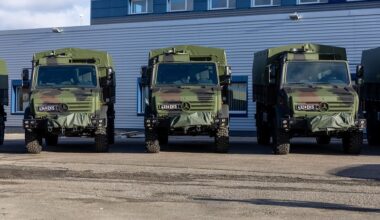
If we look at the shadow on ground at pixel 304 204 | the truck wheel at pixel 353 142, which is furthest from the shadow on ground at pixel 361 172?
the shadow on ground at pixel 304 204

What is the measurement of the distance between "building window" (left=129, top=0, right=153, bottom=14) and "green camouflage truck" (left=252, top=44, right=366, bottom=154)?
2411 centimetres

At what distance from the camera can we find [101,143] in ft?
56.0

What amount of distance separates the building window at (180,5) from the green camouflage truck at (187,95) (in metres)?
22.3

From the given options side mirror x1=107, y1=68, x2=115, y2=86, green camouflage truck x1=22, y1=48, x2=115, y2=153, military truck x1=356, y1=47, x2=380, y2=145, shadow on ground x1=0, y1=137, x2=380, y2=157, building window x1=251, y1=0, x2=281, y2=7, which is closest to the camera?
green camouflage truck x1=22, y1=48, x2=115, y2=153

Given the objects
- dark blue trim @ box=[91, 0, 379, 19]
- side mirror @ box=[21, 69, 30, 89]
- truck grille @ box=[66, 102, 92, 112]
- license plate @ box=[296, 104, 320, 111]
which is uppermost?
dark blue trim @ box=[91, 0, 379, 19]

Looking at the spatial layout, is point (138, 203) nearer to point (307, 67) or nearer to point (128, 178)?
point (128, 178)

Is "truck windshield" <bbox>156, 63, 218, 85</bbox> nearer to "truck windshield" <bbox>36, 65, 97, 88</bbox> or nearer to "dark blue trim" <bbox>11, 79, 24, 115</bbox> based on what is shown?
"truck windshield" <bbox>36, 65, 97, 88</bbox>

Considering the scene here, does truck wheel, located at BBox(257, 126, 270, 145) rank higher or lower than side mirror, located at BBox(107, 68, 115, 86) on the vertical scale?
lower

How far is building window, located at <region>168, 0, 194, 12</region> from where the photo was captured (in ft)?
130

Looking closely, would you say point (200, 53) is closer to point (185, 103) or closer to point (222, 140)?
point (185, 103)

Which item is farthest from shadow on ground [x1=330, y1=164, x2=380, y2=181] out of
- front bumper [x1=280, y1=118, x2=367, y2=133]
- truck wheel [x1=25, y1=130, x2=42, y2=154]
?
truck wheel [x1=25, y1=130, x2=42, y2=154]

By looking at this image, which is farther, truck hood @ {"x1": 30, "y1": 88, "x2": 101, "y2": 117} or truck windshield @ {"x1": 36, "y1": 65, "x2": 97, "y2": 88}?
truck windshield @ {"x1": 36, "y1": 65, "x2": 97, "y2": 88}

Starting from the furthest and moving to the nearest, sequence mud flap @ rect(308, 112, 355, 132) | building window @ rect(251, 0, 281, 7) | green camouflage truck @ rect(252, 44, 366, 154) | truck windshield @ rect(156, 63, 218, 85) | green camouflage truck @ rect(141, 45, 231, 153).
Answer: building window @ rect(251, 0, 281, 7) → truck windshield @ rect(156, 63, 218, 85) → green camouflage truck @ rect(141, 45, 231, 153) → green camouflage truck @ rect(252, 44, 366, 154) → mud flap @ rect(308, 112, 355, 132)

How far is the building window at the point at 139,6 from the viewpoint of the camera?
1626 inches
